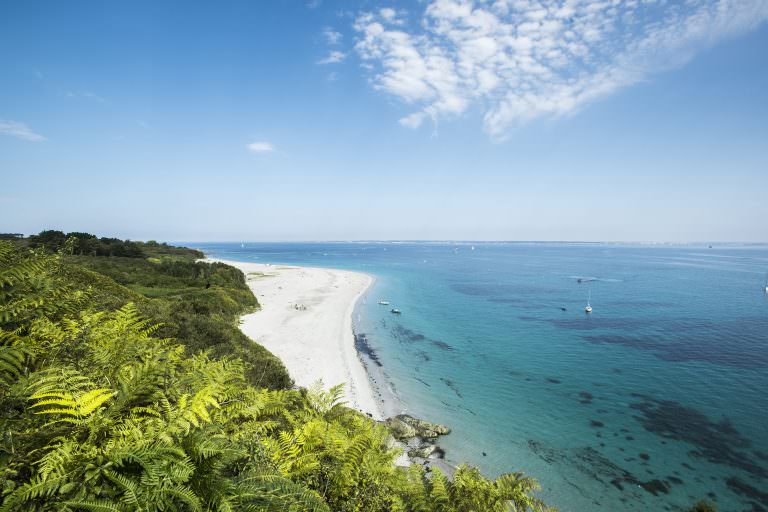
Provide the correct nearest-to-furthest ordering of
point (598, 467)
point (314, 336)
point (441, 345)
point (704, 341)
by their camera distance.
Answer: point (598, 467) → point (314, 336) → point (441, 345) → point (704, 341)

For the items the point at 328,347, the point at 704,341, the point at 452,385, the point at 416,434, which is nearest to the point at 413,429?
the point at 416,434

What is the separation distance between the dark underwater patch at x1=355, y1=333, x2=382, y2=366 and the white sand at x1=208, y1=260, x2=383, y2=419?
74 centimetres

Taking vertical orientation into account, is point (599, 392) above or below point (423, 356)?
below

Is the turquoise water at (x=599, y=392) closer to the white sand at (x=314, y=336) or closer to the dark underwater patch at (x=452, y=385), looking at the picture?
the dark underwater patch at (x=452, y=385)

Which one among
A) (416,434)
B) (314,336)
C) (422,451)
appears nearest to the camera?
(422,451)

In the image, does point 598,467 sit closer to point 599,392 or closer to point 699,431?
point 699,431

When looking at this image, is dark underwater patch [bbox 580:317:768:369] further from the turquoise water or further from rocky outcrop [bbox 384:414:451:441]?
rocky outcrop [bbox 384:414:451:441]

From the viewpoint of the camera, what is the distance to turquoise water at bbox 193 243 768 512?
17.8m

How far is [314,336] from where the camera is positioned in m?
38.6

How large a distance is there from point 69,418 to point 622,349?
46.9 meters

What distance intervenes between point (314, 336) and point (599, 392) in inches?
1122

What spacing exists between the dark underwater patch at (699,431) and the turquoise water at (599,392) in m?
0.10

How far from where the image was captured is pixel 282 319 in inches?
1719

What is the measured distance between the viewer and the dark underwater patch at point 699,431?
19280 mm
